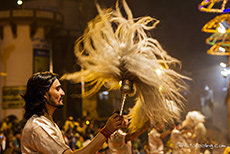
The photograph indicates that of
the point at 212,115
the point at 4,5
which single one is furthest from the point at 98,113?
the point at 4,5

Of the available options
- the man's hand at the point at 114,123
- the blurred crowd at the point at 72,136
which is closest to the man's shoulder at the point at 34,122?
the man's hand at the point at 114,123

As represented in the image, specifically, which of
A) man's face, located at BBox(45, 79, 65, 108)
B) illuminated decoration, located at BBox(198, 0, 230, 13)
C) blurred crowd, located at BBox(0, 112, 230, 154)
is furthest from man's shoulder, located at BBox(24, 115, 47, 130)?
illuminated decoration, located at BBox(198, 0, 230, 13)

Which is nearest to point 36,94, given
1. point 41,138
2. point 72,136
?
point 41,138

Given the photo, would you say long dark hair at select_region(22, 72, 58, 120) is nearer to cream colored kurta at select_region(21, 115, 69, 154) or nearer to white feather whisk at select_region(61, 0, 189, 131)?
cream colored kurta at select_region(21, 115, 69, 154)

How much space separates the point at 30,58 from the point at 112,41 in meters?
7.42

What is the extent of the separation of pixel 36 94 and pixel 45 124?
0.19 m

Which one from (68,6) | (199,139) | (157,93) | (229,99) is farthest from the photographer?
(68,6)

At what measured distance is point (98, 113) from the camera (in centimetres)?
826

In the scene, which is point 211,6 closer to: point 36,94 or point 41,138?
point 36,94

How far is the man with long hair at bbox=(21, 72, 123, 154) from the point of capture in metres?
1.79

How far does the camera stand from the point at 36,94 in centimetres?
195

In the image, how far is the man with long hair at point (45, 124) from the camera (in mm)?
1794

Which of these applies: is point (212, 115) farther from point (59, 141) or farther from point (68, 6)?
point (59, 141)

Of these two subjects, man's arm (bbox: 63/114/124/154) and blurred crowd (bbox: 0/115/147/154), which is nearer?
man's arm (bbox: 63/114/124/154)
